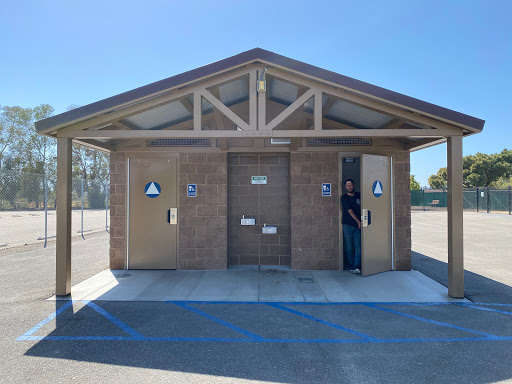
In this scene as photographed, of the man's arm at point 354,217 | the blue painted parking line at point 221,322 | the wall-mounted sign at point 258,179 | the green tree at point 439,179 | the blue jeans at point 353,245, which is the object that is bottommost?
the blue painted parking line at point 221,322

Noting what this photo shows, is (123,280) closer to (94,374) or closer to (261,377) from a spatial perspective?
(94,374)

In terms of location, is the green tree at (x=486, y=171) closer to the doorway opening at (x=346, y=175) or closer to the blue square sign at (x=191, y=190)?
the doorway opening at (x=346, y=175)

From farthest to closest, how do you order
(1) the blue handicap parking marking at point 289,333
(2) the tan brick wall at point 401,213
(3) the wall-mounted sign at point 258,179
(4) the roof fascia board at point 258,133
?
(3) the wall-mounted sign at point 258,179 → (2) the tan brick wall at point 401,213 → (4) the roof fascia board at point 258,133 → (1) the blue handicap parking marking at point 289,333

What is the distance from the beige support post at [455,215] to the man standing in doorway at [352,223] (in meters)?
1.88

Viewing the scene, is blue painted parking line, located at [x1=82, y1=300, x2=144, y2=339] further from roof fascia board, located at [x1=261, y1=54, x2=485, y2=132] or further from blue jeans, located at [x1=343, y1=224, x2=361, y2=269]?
blue jeans, located at [x1=343, y1=224, x2=361, y2=269]

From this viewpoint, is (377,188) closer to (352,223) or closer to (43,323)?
(352,223)

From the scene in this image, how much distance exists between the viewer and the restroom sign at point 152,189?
695cm

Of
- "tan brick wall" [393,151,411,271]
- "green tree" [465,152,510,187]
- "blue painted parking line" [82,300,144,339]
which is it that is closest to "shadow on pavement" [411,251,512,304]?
"tan brick wall" [393,151,411,271]

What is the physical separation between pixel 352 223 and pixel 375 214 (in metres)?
0.52

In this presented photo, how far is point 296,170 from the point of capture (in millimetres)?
6938

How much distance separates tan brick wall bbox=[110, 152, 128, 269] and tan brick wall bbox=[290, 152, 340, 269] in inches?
149

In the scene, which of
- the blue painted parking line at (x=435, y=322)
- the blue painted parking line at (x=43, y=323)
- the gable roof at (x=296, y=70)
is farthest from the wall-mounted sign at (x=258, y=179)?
the blue painted parking line at (x=43, y=323)

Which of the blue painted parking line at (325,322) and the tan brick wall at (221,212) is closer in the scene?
the blue painted parking line at (325,322)

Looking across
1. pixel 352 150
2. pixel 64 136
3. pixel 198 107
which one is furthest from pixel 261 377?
pixel 352 150
